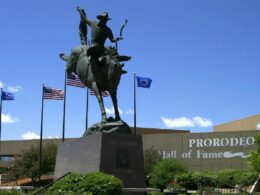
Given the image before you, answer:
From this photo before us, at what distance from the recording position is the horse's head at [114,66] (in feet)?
60.1

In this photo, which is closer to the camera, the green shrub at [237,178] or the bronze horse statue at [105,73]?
the bronze horse statue at [105,73]

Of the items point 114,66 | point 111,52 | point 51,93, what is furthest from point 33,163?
point 114,66

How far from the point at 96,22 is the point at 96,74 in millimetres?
1924

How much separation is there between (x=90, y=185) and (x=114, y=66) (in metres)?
5.14

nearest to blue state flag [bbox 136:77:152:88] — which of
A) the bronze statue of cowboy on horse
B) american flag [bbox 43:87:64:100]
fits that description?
american flag [bbox 43:87:64:100]

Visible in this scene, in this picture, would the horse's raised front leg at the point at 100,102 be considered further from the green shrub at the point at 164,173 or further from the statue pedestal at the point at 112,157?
the green shrub at the point at 164,173

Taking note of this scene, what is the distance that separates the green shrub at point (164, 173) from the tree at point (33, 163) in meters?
20.2

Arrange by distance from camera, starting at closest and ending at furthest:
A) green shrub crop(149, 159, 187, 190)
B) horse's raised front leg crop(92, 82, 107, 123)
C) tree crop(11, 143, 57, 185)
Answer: horse's raised front leg crop(92, 82, 107, 123), green shrub crop(149, 159, 187, 190), tree crop(11, 143, 57, 185)

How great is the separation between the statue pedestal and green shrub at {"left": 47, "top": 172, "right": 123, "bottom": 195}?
136 cm

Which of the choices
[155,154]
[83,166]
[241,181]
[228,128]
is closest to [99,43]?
[83,166]

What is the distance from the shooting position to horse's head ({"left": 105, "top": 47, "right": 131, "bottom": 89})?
18.3 meters

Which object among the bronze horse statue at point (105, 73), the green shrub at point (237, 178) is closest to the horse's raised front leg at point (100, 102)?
the bronze horse statue at point (105, 73)

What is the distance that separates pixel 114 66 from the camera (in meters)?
18.3

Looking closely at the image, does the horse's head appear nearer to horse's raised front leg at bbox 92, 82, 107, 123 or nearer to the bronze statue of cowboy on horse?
the bronze statue of cowboy on horse
